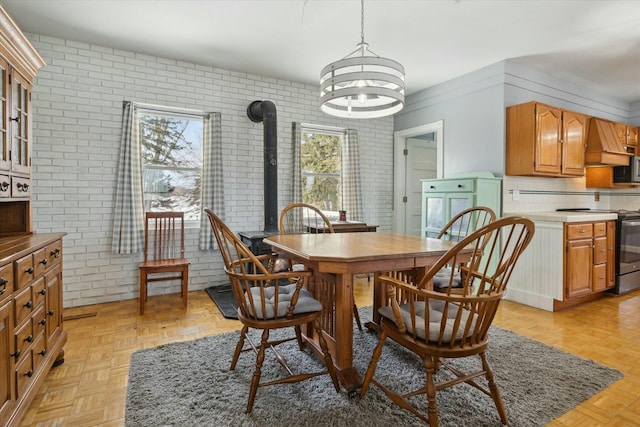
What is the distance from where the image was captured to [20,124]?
7.24 feet

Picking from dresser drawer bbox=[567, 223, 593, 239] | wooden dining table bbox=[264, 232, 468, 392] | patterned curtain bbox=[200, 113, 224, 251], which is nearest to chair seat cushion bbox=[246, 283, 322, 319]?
wooden dining table bbox=[264, 232, 468, 392]

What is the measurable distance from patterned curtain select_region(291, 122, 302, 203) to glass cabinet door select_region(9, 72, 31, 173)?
2650 mm

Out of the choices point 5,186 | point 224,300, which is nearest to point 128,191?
point 224,300

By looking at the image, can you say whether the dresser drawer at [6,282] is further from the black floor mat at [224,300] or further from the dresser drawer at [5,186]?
the black floor mat at [224,300]

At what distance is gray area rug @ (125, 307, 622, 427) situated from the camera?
1.66 meters

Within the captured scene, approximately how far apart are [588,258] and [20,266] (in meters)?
4.57

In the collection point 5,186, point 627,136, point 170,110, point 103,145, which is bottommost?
point 5,186

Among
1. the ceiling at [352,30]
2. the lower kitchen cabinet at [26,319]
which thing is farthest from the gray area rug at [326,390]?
the ceiling at [352,30]

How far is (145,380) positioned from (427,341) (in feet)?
5.36

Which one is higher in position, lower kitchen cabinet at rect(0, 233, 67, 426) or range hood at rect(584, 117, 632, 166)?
range hood at rect(584, 117, 632, 166)

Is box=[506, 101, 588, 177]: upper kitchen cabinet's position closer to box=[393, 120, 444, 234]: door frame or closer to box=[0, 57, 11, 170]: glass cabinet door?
box=[393, 120, 444, 234]: door frame

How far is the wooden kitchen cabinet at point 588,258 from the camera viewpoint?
3.34 meters

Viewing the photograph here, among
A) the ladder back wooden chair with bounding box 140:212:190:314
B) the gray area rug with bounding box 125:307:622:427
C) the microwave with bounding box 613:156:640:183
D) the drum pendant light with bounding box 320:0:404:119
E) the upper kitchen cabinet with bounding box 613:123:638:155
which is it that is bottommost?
Answer: the gray area rug with bounding box 125:307:622:427

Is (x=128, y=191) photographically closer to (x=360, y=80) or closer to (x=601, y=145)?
(x=360, y=80)
